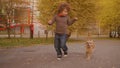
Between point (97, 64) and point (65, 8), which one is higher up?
point (65, 8)

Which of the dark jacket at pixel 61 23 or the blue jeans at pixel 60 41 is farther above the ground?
the dark jacket at pixel 61 23

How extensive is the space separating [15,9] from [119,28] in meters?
18.8

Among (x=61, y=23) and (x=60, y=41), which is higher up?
(x=61, y=23)

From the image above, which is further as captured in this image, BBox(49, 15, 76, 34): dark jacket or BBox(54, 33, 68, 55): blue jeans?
BBox(49, 15, 76, 34): dark jacket

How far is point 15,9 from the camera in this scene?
33.5 metres

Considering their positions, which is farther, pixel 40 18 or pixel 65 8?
pixel 40 18

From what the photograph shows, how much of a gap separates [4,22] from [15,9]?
69.3 inches

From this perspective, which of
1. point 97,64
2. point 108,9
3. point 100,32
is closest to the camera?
point 97,64

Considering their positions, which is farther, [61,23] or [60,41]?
[61,23]

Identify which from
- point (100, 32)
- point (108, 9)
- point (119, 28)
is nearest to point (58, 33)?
point (108, 9)

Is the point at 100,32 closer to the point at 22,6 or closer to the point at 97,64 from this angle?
the point at 22,6

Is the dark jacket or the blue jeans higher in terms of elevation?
the dark jacket

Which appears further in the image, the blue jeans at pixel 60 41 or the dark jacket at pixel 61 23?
the dark jacket at pixel 61 23

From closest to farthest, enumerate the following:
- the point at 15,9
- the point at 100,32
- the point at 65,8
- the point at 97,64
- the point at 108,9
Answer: the point at 97,64, the point at 65,8, the point at 15,9, the point at 108,9, the point at 100,32
